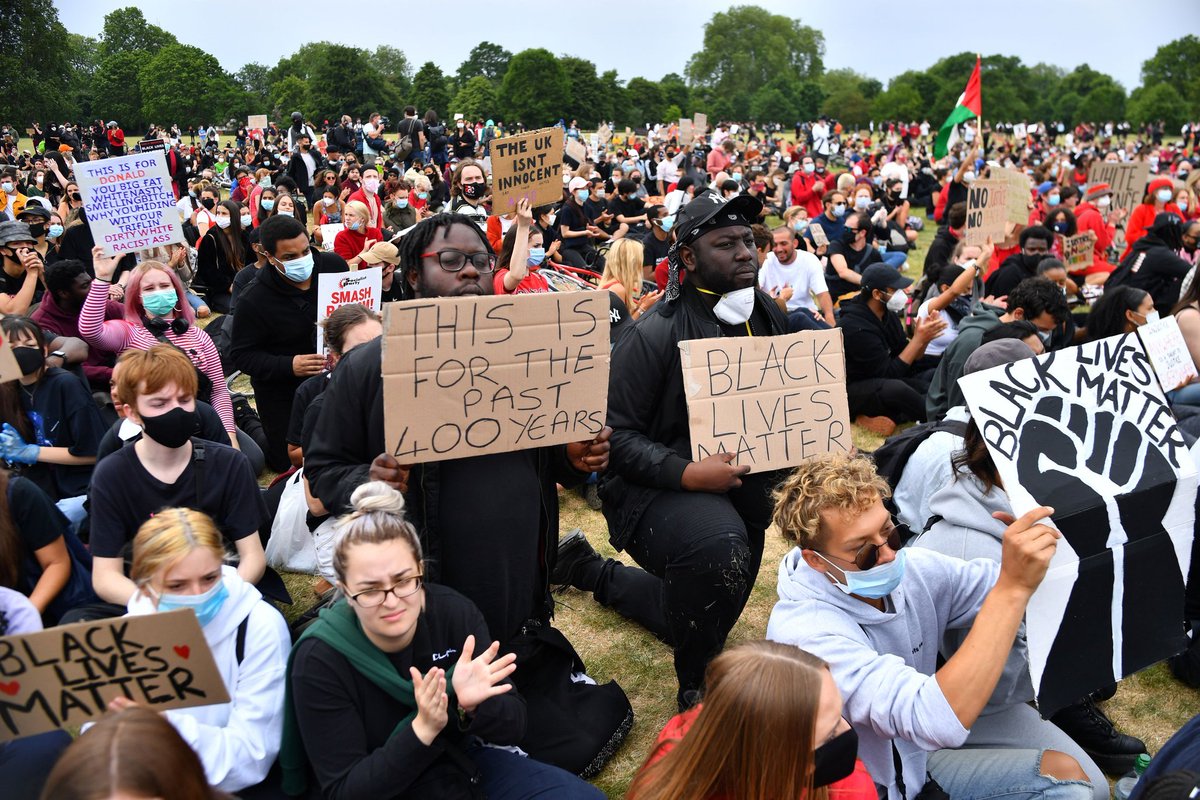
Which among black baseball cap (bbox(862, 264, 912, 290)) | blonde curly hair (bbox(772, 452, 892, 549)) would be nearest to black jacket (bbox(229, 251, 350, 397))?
blonde curly hair (bbox(772, 452, 892, 549))

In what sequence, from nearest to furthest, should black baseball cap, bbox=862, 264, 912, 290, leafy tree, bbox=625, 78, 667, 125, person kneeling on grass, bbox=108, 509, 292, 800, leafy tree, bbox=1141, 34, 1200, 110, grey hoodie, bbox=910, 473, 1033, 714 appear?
1. person kneeling on grass, bbox=108, 509, 292, 800
2. grey hoodie, bbox=910, 473, 1033, 714
3. black baseball cap, bbox=862, 264, 912, 290
4. leafy tree, bbox=625, 78, 667, 125
5. leafy tree, bbox=1141, 34, 1200, 110

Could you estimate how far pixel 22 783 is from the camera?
291cm

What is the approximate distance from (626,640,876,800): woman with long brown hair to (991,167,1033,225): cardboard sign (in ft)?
28.2

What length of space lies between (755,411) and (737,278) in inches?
20.9

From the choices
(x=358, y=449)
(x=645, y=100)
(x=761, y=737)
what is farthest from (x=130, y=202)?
(x=645, y=100)

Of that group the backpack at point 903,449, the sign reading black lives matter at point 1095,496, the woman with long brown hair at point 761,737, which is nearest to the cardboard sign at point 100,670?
the woman with long brown hair at point 761,737

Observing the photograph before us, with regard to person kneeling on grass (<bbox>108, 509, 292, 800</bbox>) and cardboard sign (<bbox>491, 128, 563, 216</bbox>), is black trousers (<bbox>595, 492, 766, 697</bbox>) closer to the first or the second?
person kneeling on grass (<bbox>108, 509, 292, 800</bbox>)

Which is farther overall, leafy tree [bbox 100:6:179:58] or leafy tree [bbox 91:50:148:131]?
leafy tree [bbox 100:6:179:58]

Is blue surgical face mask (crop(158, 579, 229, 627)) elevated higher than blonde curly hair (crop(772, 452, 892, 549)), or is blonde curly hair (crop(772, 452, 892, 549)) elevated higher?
blonde curly hair (crop(772, 452, 892, 549))

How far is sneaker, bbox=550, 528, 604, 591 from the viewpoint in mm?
5281

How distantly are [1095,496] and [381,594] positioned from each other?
6.86 feet

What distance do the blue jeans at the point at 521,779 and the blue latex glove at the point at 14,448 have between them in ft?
11.0

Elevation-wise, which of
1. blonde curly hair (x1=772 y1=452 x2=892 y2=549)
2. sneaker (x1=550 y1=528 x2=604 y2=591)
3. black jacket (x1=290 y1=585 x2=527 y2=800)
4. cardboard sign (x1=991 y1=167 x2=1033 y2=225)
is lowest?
sneaker (x1=550 y1=528 x2=604 y2=591)

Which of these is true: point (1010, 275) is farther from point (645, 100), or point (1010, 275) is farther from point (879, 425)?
point (645, 100)
